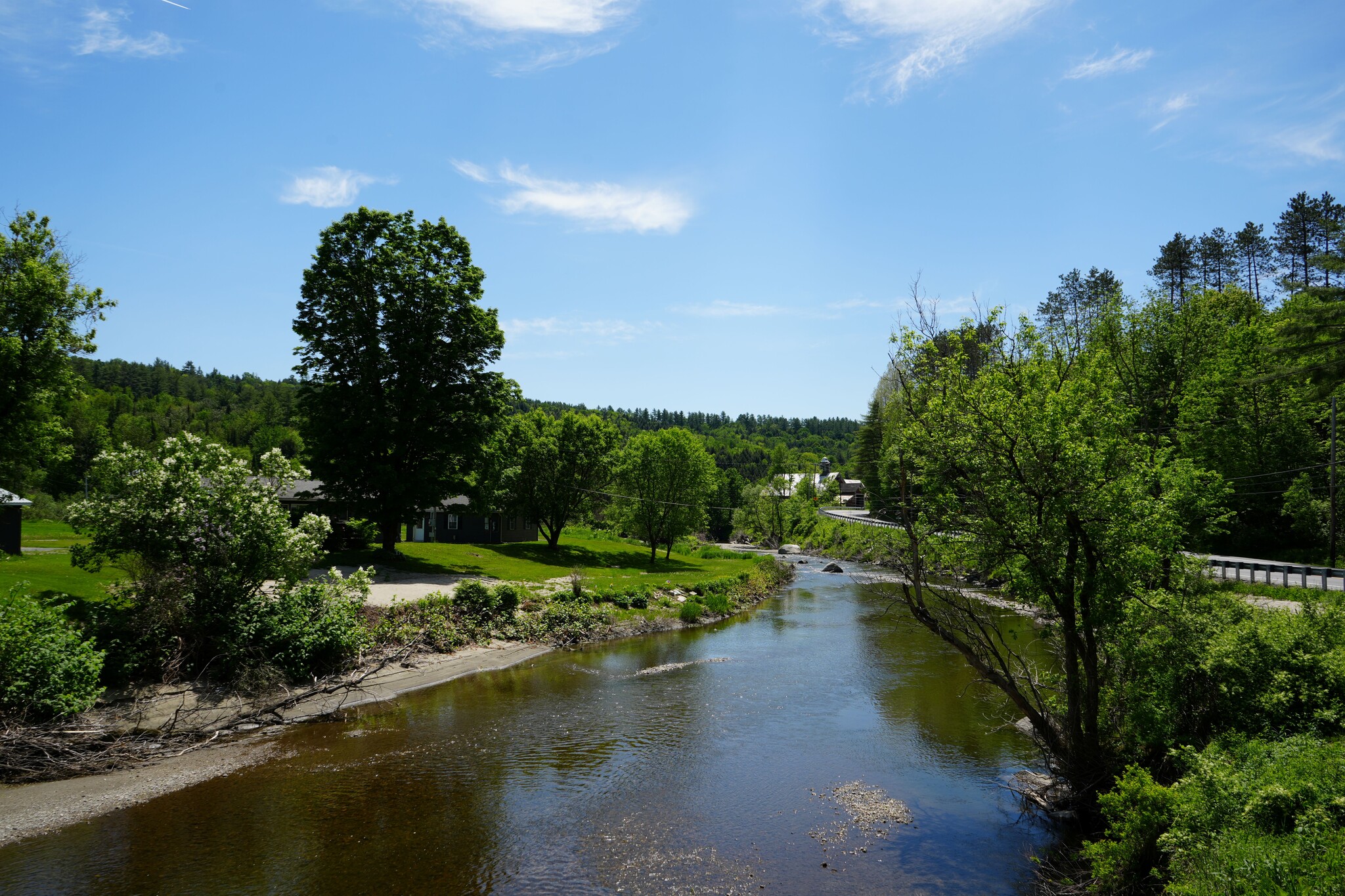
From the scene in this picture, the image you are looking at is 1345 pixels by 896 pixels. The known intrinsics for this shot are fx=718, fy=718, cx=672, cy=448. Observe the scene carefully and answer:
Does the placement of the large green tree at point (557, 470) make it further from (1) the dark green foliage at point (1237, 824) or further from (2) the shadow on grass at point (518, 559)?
(1) the dark green foliage at point (1237, 824)

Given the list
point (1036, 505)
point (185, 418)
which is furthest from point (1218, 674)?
point (185, 418)

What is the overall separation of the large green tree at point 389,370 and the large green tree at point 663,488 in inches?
859

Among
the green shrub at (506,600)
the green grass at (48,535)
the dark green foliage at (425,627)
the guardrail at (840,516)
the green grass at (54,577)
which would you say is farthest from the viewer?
the guardrail at (840,516)

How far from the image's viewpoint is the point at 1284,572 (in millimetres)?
29109

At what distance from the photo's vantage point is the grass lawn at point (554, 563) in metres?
37.1

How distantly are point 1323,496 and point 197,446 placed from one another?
1914 inches

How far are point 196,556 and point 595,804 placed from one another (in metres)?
12.6

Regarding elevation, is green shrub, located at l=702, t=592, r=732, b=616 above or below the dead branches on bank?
below

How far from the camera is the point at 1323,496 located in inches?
1419

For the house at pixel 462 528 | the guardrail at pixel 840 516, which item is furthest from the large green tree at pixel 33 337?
the guardrail at pixel 840 516

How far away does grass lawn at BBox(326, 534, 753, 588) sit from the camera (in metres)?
37.1

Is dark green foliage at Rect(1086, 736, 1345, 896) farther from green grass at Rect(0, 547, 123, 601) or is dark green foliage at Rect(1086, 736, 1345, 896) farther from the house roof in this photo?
the house roof

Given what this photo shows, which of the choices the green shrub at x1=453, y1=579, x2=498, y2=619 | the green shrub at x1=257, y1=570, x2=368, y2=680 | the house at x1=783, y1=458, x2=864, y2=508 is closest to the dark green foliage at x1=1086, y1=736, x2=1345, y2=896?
the green shrub at x1=257, y1=570, x2=368, y2=680

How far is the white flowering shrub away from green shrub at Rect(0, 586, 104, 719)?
6.17 ft
